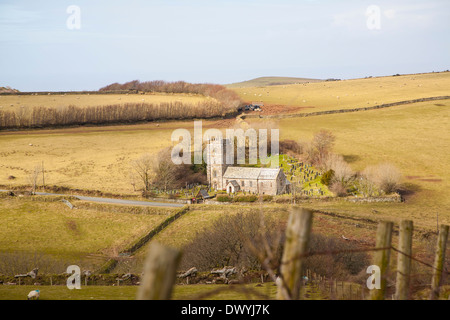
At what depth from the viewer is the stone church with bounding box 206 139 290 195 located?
6444 cm

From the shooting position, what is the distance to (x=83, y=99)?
122 meters

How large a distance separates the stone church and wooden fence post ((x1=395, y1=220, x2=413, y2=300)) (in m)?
53.5

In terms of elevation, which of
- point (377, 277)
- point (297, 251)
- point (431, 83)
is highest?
point (431, 83)

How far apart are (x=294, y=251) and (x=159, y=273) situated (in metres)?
1.94

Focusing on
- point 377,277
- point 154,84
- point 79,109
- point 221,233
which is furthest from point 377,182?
point 154,84

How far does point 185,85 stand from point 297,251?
132 metres

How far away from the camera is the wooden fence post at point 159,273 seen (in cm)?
474

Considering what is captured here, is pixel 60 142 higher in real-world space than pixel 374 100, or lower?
lower

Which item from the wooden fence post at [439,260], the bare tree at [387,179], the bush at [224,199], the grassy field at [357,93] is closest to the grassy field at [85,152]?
the bush at [224,199]

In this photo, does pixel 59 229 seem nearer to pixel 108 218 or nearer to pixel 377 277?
pixel 108 218

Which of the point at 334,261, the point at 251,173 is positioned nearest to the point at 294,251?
the point at 334,261

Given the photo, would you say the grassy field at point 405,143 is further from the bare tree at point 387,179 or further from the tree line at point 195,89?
the tree line at point 195,89

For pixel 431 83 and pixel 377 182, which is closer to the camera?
pixel 377 182

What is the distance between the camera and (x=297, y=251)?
234 inches
